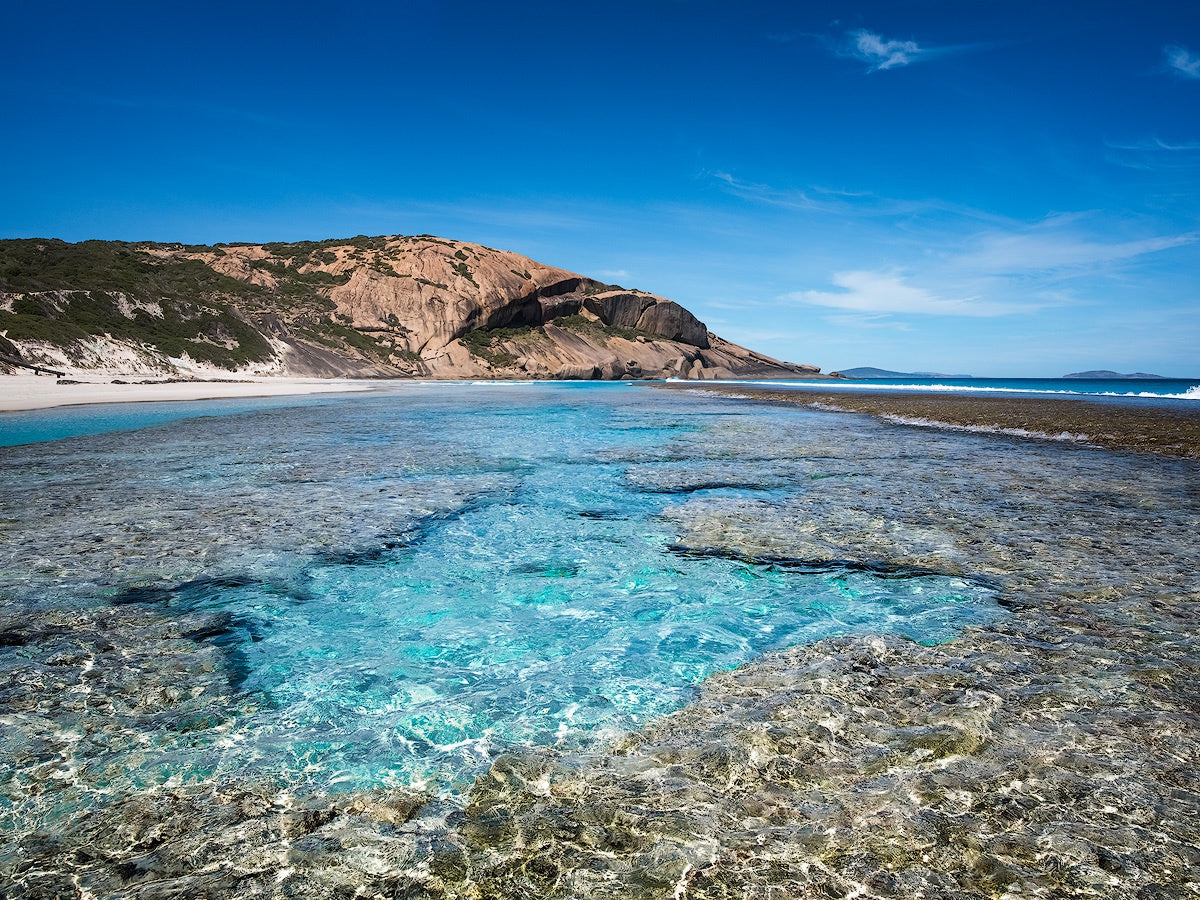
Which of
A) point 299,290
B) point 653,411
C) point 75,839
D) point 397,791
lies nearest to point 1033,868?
point 397,791

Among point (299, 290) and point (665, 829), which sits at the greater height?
point (299, 290)

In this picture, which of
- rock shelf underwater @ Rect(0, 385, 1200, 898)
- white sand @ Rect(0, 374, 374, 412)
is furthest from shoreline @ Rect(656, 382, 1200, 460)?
white sand @ Rect(0, 374, 374, 412)

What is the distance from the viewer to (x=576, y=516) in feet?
28.8

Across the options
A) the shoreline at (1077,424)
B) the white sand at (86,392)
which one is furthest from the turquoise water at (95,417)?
the shoreline at (1077,424)

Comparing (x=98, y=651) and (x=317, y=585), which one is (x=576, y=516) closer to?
(x=317, y=585)

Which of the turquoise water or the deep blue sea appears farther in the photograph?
the deep blue sea

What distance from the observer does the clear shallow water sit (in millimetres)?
3580

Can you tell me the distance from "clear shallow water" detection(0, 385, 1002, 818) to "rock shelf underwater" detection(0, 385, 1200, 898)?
0.11 ft

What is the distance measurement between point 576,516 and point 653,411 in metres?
21.1

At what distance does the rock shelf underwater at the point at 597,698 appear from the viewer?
2.66 m

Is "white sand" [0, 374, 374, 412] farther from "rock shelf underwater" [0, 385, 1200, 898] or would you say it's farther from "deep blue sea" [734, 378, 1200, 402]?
"deep blue sea" [734, 378, 1200, 402]

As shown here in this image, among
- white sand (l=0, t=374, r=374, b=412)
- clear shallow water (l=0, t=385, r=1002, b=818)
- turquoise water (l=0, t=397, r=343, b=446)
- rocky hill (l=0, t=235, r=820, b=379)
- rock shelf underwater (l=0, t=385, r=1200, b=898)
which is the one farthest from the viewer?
rocky hill (l=0, t=235, r=820, b=379)

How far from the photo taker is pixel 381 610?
217 inches

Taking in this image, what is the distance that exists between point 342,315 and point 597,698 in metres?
92.1
